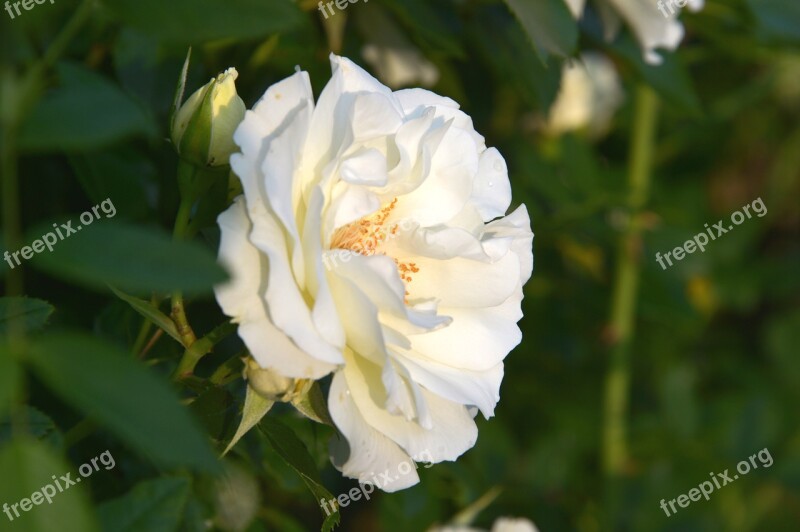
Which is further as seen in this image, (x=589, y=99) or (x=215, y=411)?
(x=589, y=99)

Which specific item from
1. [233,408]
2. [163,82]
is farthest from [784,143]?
[233,408]

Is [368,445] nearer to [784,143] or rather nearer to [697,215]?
[697,215]

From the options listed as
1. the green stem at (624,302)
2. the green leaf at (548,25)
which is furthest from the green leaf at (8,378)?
the green stem at (624,302)

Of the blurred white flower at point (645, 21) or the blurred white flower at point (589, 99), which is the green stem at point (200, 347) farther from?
the blurred white flower at point (589, 99)

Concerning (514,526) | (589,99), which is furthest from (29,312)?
(589,99)

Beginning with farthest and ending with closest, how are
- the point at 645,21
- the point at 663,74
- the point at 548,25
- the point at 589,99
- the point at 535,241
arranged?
the point at 589,99 → the point at 535,241 → the point at 663,74 → the point at 645,21 → the point at 548,25

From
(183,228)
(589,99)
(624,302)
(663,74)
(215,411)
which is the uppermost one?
(183,228)

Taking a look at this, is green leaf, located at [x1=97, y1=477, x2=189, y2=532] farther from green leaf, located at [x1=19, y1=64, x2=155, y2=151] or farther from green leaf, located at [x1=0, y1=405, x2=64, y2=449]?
green leaf, located at [x1=19, y1=64, x2=155, y2=151]

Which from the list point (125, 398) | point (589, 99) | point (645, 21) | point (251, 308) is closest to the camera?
point (125, 398)

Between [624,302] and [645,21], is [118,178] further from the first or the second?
[624,302]
